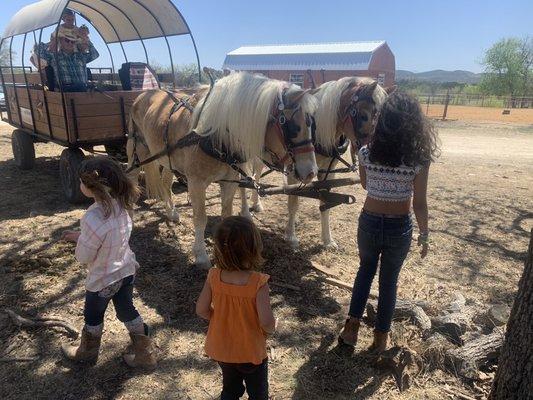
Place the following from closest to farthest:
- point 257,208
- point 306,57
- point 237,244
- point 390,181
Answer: point 237,244, point 390,181, point 257,208, point 306,57

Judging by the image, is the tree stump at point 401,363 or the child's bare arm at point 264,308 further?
the tree stump at point 401,363

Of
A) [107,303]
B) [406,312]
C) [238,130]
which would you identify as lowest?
[406,312]

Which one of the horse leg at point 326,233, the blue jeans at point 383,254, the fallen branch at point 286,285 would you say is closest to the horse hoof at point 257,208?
the horse leg at point 326,233

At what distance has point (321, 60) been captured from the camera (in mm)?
41531

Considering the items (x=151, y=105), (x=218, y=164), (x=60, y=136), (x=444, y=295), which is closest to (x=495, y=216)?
(x=444, y=295)

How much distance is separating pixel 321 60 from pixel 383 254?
42.0 m

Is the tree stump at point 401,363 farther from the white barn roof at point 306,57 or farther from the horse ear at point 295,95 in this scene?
the white barn roof at point 306,57

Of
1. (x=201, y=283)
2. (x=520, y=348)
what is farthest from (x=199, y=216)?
(x=520, y=348)

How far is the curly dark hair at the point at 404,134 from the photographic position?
2.24 m

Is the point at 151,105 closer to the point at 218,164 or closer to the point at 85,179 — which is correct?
the point at 218,164

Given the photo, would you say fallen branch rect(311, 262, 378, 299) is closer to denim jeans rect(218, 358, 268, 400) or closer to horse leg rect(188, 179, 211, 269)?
horse leg rect(188, 179, 211, 269)

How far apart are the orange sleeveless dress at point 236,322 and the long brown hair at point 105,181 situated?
0.83m

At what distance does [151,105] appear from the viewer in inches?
189

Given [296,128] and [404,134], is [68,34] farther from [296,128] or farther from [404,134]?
[404,134]
